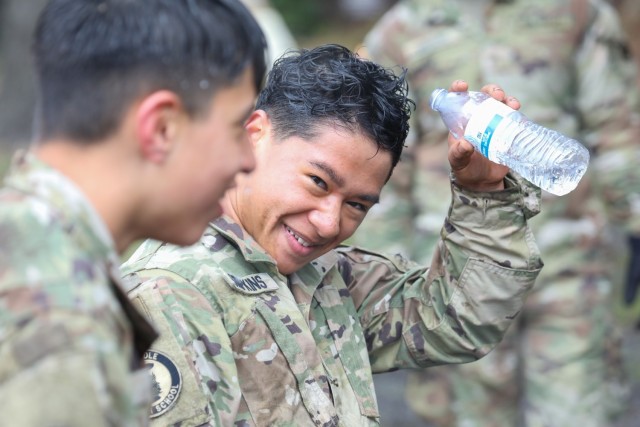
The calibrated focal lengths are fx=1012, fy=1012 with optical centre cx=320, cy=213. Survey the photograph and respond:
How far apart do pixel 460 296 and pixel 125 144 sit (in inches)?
58.0

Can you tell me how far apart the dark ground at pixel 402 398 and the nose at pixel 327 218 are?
3143mm

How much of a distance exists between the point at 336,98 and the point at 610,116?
108 inches

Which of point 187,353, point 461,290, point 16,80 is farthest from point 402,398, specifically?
point 16,80

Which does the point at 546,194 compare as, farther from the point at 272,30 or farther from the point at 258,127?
the point at 272,30

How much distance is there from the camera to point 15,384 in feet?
4.63

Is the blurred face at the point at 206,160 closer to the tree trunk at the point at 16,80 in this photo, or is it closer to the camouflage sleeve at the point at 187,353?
the camouflage sleeve at the point at 187,353

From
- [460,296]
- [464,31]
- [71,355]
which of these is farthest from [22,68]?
[71,355]

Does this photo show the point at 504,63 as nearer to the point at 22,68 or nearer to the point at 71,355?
the point at 71,355

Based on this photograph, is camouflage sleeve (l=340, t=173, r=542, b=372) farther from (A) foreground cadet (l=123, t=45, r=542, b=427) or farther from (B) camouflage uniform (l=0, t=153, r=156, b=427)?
(B) camouflage uniform (l=0, t=153, r=156, b=427)

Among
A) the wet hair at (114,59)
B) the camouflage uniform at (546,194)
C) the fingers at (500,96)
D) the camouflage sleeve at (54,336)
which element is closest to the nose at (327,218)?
the fingers at (500,96)

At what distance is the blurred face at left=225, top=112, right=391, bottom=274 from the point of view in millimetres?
2615

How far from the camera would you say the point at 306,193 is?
2615 mm

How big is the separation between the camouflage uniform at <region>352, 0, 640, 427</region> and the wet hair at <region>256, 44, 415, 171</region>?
226 cm

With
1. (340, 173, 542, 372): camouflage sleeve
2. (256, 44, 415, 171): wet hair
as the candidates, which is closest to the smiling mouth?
(256, 44, 415, 171): wet hair
